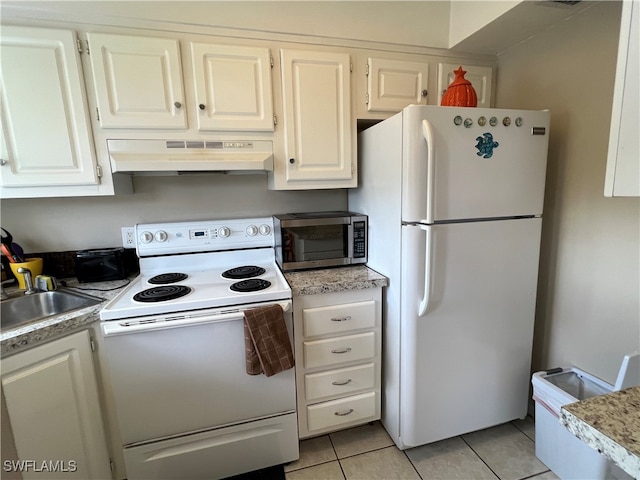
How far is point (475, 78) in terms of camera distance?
1.89 metres

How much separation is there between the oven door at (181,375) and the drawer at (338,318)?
5.0 inches

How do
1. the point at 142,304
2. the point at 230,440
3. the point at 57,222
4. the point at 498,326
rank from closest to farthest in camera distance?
1. the point at 142,304
2. the point at 230,440
3. the point at 498,326
4. the point at 57,222

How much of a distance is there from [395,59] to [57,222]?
215cm

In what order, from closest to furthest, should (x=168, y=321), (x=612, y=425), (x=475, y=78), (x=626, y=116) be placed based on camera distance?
(x=612, y=425) → (x=626, y=116) → (x=168, y=321) → (x=475, y=78)

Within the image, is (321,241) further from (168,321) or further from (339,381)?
(168,321)

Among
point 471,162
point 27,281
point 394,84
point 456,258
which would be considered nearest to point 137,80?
point 27,281

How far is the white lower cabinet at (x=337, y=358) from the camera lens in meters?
1.53

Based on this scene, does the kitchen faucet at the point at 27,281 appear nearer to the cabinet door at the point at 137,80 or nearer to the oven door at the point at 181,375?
the oven door at the point at 181,375

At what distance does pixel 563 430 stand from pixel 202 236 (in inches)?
82.5

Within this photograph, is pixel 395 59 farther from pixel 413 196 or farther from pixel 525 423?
pixel 525 423

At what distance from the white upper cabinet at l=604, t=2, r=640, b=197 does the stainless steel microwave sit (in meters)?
1.11

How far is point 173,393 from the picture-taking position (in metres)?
1.34

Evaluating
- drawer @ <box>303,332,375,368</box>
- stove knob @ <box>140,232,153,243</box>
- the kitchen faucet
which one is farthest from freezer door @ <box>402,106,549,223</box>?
the kitchen faucet

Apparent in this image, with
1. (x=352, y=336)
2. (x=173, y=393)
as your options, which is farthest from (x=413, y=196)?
(x=173, y=393)
